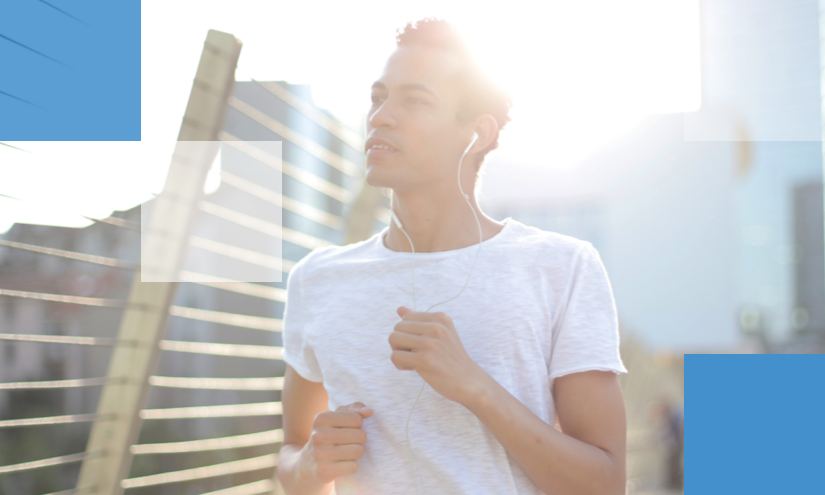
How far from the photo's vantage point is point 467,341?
146 centimetres

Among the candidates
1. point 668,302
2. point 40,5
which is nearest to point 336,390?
point 40,5

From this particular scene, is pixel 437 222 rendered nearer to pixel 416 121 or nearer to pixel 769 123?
pixel 416 121

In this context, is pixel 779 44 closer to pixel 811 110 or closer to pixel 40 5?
pixel 811 110

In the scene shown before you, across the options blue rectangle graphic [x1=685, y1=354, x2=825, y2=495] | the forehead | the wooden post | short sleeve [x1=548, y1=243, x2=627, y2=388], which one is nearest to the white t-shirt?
short sleeve [x1=548, y1=243, x2=627, y2=388]

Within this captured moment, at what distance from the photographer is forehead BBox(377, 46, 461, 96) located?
5.22 feet

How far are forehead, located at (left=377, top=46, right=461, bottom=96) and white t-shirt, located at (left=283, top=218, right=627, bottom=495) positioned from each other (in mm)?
377

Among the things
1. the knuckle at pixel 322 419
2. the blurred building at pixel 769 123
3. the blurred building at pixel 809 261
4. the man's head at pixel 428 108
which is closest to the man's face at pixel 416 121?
the man's head at pixel 428 108

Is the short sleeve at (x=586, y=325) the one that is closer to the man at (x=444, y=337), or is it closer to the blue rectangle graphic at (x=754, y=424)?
the man at (x=444, y=337)

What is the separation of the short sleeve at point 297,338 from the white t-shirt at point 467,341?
0.02m

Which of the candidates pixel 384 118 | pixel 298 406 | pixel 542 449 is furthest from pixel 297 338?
pixel 542 449

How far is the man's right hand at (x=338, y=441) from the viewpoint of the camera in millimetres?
1366

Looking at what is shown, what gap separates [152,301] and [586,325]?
1.26 metres

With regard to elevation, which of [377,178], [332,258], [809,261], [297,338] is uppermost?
[809,261]

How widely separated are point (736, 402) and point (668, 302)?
1629 cm
